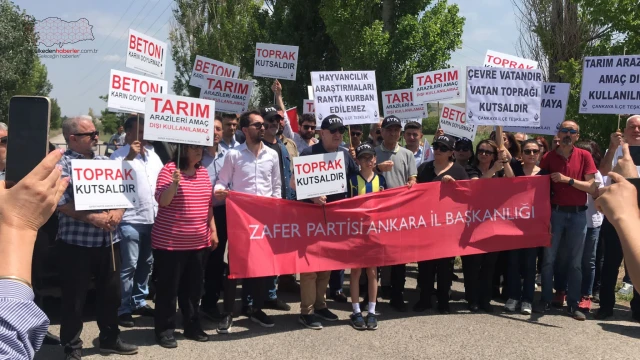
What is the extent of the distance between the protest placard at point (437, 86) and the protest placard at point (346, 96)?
203 cm

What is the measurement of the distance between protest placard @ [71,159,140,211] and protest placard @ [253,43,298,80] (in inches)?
205

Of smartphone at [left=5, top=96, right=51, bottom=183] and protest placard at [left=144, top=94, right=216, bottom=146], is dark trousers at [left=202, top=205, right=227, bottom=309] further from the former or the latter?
smartphone at [left=5, top=96, right=51, bottom=183]

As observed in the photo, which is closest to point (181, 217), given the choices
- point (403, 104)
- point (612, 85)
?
point (612, 85)

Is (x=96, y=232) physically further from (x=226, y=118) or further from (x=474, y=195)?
(x=474, y=195)

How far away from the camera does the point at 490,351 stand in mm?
5832

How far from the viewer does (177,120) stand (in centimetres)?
594

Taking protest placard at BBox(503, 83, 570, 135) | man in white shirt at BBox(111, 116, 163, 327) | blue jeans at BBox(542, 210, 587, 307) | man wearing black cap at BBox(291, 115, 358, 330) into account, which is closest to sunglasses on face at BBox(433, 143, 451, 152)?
man wearing black cap at BBox(291, 115, 358, 330)

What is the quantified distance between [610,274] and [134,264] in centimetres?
551

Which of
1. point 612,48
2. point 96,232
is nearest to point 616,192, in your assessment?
point 96,232

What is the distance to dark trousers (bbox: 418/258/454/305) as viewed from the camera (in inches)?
282

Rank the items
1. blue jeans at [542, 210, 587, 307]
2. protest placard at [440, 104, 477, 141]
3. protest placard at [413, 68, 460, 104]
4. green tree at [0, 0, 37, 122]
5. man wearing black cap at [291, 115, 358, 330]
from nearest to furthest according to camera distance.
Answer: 1. man wearing black cap at [291, 115, 358, 330]
2. blue jeans at [542, 210, 587, 307]
3. protest placard at [440, 104, 477, 141]
4. protest placard at [413, 68, 460, 104]
5. green tree at [0, 0, 37, 122]

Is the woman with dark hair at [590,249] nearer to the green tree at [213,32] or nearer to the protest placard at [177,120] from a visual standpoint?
the protest placard at [177,120]

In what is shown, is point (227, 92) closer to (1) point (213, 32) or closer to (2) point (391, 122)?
(2) point (391, 122)

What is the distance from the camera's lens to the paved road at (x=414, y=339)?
5.75 meters
